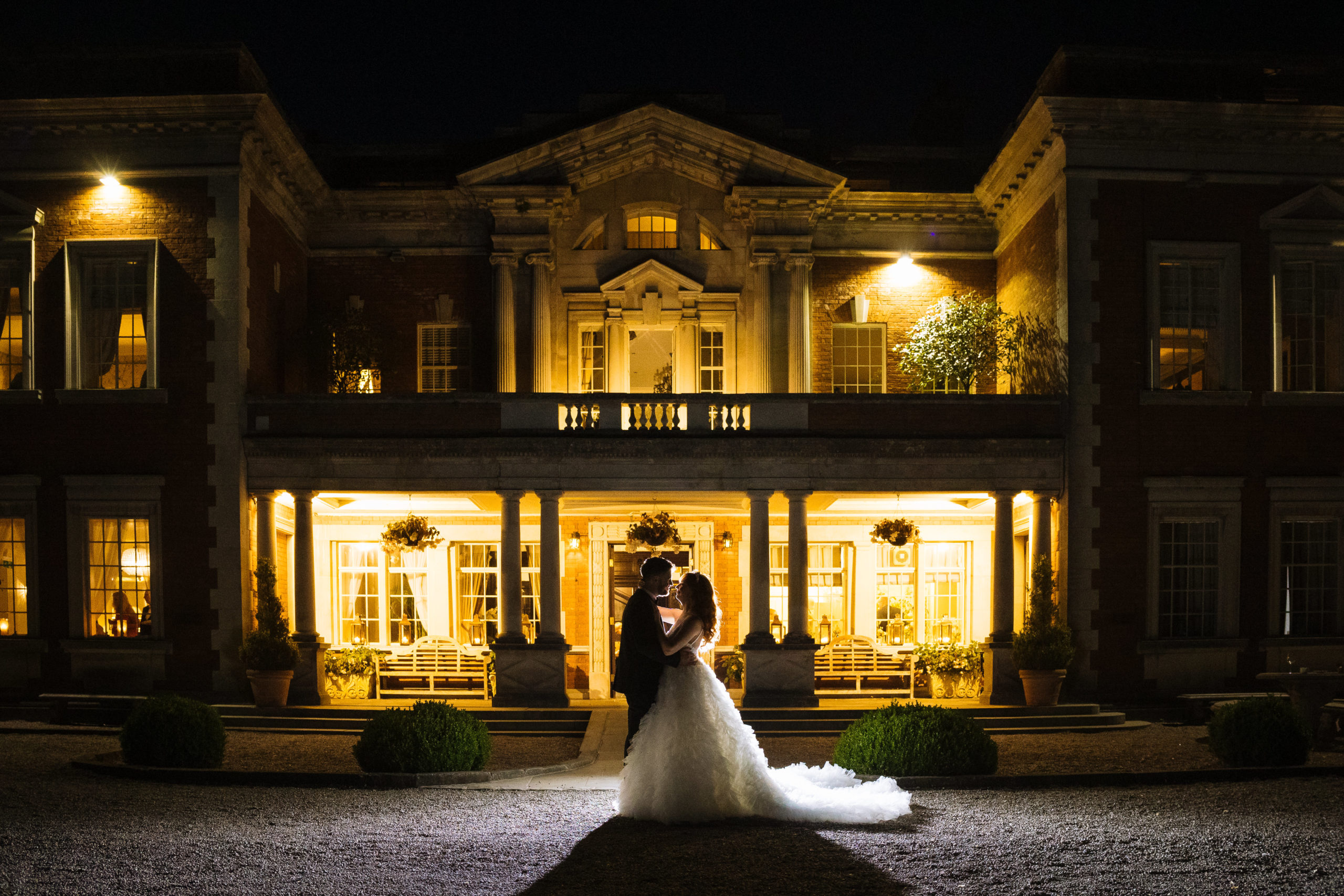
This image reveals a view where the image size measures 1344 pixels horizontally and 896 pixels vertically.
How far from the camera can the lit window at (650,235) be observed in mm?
21281

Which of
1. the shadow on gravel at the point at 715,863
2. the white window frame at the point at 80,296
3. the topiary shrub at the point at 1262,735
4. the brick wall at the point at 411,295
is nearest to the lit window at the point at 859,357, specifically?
the brick wall at the point at 411,295

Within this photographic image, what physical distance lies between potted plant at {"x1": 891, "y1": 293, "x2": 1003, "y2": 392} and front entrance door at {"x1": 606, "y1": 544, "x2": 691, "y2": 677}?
5.13 m

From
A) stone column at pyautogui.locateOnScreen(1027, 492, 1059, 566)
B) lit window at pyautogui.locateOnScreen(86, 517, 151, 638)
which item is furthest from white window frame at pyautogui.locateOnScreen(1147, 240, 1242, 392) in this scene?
lit window at pyautogui.locateOnScreen(86, 517, 151, 638)

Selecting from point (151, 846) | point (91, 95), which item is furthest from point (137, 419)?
point (151, 846)

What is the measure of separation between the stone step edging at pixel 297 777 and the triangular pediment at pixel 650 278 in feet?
35.1

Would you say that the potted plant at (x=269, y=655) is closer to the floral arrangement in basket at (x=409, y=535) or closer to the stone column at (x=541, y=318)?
the floral arrangement in basket at (x=409, y=535)

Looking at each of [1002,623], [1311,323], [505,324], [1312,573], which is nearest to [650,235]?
[505,324]

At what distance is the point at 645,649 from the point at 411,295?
13386mm

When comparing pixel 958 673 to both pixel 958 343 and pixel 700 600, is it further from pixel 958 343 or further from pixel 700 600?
pixel 700 600

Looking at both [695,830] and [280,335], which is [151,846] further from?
[280,335]

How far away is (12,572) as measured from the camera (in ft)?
58.9

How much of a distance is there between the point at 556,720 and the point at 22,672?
7.78 metres

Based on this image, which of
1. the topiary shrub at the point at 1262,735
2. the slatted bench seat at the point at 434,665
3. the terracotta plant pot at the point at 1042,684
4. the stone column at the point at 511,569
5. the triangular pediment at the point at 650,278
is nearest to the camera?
the topiary shrub at the point at 1262,735

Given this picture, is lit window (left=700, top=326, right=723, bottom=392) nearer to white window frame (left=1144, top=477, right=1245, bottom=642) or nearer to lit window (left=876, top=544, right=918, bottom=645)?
lit window (left=876, top=544, right=918, bottom=645)
